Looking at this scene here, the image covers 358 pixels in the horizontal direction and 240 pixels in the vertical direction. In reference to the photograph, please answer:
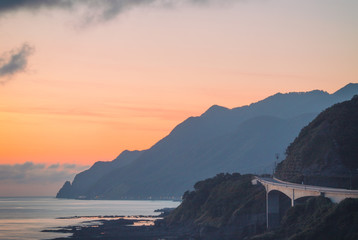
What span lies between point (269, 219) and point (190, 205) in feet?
166

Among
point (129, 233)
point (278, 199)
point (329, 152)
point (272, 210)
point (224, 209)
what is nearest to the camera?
point (272, 210)

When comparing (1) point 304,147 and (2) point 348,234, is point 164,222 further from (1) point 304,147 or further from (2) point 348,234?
(2) point 348,234

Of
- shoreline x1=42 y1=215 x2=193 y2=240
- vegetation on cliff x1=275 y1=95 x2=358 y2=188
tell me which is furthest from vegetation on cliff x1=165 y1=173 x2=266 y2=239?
vegetation on cliff x1=275 y1=95 x2=358 y2=188

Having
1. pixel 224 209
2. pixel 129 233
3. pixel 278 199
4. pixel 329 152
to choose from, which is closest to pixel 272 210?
pixel 278 199

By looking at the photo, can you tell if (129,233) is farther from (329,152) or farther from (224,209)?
(329,152)

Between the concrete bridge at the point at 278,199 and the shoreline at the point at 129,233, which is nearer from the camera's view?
the concrete bridge at the point at 278,199

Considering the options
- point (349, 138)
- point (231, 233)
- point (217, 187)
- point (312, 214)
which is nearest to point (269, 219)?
point (231, 233)

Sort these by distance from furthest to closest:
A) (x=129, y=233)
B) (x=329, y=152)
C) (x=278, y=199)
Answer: (x=129, y=233) → (x=329, y=152) → (x=278, y=199)

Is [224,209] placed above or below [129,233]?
above

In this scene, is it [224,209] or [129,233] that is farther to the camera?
[224,209]

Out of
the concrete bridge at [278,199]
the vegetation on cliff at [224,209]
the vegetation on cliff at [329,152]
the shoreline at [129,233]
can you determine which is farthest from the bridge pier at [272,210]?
the shoreline at [129,233]

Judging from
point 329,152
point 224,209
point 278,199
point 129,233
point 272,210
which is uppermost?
point 329,152

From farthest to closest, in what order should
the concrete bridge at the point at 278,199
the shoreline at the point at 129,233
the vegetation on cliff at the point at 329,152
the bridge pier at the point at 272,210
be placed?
the shoreline at the point at 129,233 → the vegetation on cliff at the point at 329,152 → the bridge pier at the point at 272,210 → the concrete bridge at the point at 278,199

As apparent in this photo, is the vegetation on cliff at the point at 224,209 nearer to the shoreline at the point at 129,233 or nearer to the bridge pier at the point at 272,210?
the bridge pier at the point at 272,210
